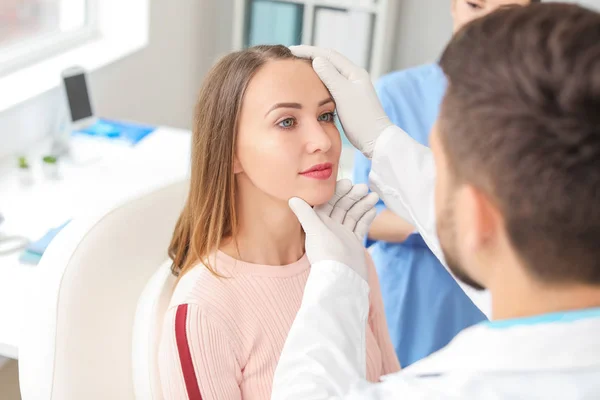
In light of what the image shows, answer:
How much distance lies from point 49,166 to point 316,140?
3.62ft

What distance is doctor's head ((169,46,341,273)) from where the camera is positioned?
1.27 meters

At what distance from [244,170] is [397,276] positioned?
1.85ft

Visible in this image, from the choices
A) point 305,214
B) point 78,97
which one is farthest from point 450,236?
point 78,97

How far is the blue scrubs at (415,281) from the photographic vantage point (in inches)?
66.8

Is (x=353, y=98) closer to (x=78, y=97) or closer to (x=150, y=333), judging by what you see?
(x=150, y=333)

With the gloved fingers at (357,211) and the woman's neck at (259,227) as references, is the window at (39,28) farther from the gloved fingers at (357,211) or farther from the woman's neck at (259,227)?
the gloved fingers at (357,211)

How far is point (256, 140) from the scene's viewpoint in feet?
4.21

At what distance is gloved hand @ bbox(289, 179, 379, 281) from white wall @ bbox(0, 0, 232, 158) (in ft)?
4.12

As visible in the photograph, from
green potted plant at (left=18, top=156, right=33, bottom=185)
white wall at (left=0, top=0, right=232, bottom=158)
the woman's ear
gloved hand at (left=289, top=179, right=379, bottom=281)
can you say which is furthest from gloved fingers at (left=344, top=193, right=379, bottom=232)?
white wall at (left=0, top=0, right=232, bottom=158)

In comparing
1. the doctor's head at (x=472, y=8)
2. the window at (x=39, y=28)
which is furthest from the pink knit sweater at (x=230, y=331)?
the window at (x=39, y=28)

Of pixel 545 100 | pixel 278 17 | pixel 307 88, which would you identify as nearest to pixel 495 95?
pixel 545 100

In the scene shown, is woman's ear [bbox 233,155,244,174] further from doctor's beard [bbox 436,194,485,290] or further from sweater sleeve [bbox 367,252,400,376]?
doctor's beard [bbox 436,194,485,290]

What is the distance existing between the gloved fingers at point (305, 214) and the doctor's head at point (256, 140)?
30 mm

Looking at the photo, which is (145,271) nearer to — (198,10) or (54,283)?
(54,283)
